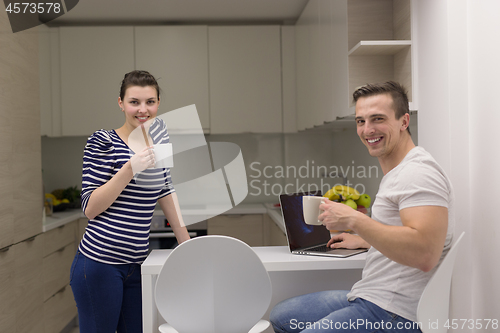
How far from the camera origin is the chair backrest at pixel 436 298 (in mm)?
1063

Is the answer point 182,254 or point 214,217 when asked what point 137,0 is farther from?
point 182,254

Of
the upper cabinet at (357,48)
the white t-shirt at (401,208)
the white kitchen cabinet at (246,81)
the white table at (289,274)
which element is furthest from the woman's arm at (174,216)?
the white kitchen cabinet at (246,81)

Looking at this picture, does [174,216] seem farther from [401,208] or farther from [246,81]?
[246,81]

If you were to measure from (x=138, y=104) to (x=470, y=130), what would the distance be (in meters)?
1.10

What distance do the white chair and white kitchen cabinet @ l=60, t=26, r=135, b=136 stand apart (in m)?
2.44

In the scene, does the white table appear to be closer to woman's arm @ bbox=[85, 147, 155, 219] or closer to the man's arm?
woman's arm @ bbox=[85, 147, 155, 219]

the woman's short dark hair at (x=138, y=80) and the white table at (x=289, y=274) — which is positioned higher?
the woman's short dark hair at (x=138, y=80)

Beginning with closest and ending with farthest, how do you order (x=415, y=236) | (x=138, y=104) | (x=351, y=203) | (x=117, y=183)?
(x=415, y=236) → (x=117, y=183) → (x=138, y=104) → (x=351, y=203)

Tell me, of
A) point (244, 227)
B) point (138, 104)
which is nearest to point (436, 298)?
point (138, 104)

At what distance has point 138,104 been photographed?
147 centimetres

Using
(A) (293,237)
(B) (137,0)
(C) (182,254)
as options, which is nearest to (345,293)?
(A) (293,237)

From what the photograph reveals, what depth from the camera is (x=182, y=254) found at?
3.84ft

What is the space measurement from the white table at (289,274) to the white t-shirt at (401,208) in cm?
17

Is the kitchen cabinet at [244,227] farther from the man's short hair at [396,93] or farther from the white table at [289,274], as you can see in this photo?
the man's short hair at [396,93]
